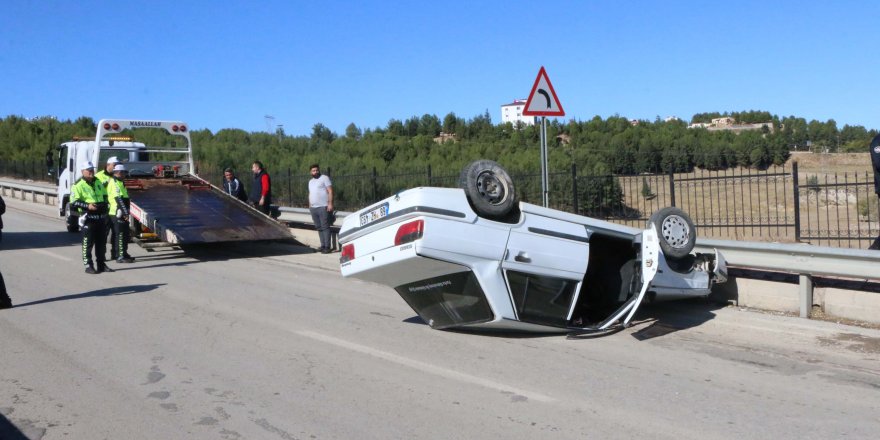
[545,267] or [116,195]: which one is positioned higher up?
[116,195]

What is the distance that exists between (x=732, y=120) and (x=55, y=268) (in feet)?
114

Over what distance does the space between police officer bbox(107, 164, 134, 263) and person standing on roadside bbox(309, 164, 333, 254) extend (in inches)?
130

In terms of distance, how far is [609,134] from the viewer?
29000 millimetres

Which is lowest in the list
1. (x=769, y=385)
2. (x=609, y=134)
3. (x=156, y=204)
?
(x=769, y=385)

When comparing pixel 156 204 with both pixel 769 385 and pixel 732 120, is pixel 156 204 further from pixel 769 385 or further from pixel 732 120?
pixel 732 120

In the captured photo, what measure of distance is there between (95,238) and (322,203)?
413cm

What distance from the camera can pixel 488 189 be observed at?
7141 millimetres

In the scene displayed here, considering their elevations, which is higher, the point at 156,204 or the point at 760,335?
the point at 156,204

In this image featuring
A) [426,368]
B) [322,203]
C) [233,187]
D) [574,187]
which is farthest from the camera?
[233,187]

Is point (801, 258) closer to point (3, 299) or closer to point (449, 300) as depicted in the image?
point (449, 300)

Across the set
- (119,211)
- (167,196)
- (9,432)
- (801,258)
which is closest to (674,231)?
(801,258)

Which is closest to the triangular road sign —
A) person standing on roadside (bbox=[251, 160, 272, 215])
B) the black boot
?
the black boot

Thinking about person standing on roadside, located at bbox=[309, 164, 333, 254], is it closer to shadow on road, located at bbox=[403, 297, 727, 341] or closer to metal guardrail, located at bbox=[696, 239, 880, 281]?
shadow on road, located at bbox=[403, 297, 727, 341]

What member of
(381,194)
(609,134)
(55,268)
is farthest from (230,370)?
(609,134)
